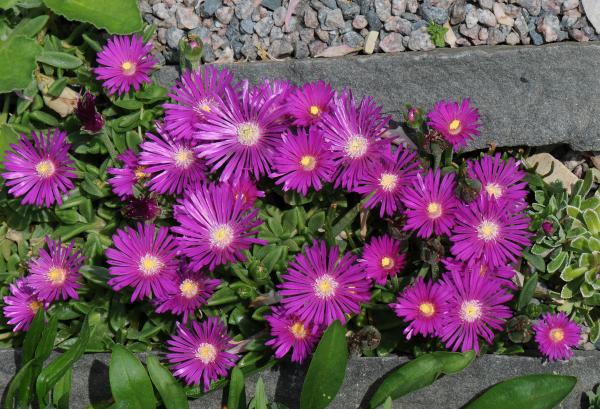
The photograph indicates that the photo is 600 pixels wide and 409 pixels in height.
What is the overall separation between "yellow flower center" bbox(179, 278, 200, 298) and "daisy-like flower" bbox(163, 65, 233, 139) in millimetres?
463

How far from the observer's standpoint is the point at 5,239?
2432mm

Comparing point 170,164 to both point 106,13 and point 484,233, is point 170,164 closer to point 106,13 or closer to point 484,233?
point 106,13

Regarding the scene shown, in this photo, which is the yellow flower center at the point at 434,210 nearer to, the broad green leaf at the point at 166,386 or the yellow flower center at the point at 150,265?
the yellow flower center at the point at 150,265

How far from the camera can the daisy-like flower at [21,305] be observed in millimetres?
2250

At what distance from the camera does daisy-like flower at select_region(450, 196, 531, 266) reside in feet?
6.61

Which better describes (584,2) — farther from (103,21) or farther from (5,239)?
(5,239)

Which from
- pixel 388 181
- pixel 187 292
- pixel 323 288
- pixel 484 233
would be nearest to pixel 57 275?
pixel 187 292

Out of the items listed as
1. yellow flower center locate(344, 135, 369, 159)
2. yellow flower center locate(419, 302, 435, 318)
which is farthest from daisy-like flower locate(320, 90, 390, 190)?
yellow flower center locate(419, 302, 435, 318)

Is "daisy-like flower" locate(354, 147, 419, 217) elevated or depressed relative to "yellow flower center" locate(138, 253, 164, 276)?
elevated

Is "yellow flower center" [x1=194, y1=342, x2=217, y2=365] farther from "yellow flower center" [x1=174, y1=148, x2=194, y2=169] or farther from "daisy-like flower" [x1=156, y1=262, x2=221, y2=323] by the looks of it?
"yellow flower center" [x1=174, y1=148, x2=194, y2=169]

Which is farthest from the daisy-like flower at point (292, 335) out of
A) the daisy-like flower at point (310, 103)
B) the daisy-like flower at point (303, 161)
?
the daisy-like flower at point (310, 103)

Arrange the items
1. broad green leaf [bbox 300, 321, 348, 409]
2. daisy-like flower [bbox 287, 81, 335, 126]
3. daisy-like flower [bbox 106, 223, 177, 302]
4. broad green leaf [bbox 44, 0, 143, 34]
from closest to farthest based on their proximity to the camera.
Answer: broad green leaf [bbox 300, 321, 348, 409], daisy-like flower [bbox 106, 223, 177, 302], daisy-like flower [bbox 287, 81, 335, 126], broad green leaf [bbox 44, 0, 143, 34]

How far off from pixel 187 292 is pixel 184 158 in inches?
17.3

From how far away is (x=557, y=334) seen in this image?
2.07 metres
